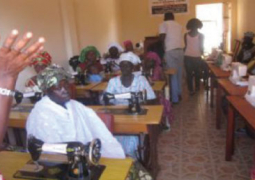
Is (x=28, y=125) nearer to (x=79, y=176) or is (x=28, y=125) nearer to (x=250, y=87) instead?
(x=79, y=176)

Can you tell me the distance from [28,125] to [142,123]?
94 cm

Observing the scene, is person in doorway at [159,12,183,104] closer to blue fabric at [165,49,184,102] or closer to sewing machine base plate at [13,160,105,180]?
blue fabric at [165,49,184,102]

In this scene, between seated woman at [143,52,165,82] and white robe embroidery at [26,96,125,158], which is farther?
seated woman at [143,52,165,82]

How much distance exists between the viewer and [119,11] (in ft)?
30.4

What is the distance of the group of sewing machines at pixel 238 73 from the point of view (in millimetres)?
2769

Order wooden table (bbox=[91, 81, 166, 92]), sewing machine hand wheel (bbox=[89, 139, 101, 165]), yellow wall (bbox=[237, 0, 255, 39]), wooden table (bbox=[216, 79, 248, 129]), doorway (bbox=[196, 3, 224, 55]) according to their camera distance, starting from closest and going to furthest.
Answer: sewing machine hand wheel (bbox=[89, 139, 101, 165])
wooden table (bbox=[216, 79, 248, 129])
wooden table (bbox=[91, 81, 166, 92])
yellow wall (bbox=[237, 0, 255, 39])
doorway (bbox=[196, 3, 224, 55])

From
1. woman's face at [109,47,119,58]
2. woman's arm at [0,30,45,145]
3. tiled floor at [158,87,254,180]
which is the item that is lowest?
tiled floor at [158,87,254,180]

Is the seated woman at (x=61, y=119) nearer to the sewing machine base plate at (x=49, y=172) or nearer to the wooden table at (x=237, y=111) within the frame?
the sewing machine base plate at (x=49, y=172)

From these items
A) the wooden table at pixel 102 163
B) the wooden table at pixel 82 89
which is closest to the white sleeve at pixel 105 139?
the wooden table at pixel 102 163

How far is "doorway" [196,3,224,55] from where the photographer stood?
8.89m

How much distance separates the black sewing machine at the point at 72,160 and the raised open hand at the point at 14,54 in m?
0.51

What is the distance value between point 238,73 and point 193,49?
268 centimetres

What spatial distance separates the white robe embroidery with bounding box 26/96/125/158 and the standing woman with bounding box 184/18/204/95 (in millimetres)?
4364

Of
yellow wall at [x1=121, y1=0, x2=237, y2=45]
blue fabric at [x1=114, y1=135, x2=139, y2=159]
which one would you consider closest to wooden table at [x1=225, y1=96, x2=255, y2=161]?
blue fabric at [x1=114, y1=135, x2=139, y2=159]
